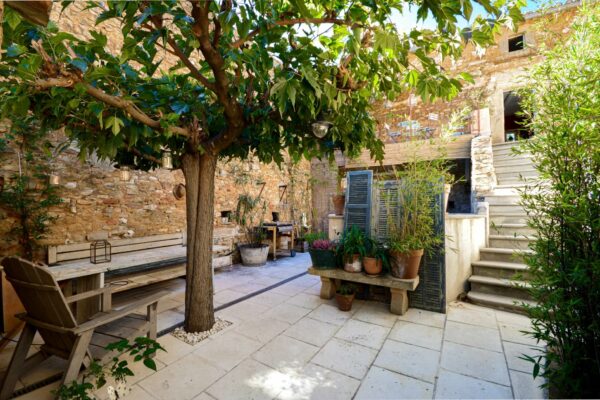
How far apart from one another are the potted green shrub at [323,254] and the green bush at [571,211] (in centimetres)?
215

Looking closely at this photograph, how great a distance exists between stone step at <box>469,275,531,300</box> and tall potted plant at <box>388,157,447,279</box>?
3.07 feet

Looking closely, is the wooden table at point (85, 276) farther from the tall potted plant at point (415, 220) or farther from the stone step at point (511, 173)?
the stone step at point (511, 173)

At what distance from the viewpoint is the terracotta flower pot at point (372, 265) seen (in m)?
3.12

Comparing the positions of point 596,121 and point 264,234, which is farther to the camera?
point 264,234

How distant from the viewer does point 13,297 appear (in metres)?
2.66

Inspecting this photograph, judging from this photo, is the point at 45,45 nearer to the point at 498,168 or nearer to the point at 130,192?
the point at 130,192

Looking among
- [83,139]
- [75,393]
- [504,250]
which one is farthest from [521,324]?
[83,139]

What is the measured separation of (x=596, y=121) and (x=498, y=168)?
6163 mm

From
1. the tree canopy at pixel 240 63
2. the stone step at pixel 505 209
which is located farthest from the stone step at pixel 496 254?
the tree canopy at pixel 240 63

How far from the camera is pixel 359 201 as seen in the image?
3.72 m

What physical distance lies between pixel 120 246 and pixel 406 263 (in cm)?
400

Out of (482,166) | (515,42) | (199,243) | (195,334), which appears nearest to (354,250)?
(199,243)

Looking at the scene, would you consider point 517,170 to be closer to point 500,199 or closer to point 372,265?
point 500,199

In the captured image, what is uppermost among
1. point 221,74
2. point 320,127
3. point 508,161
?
point 508,161
